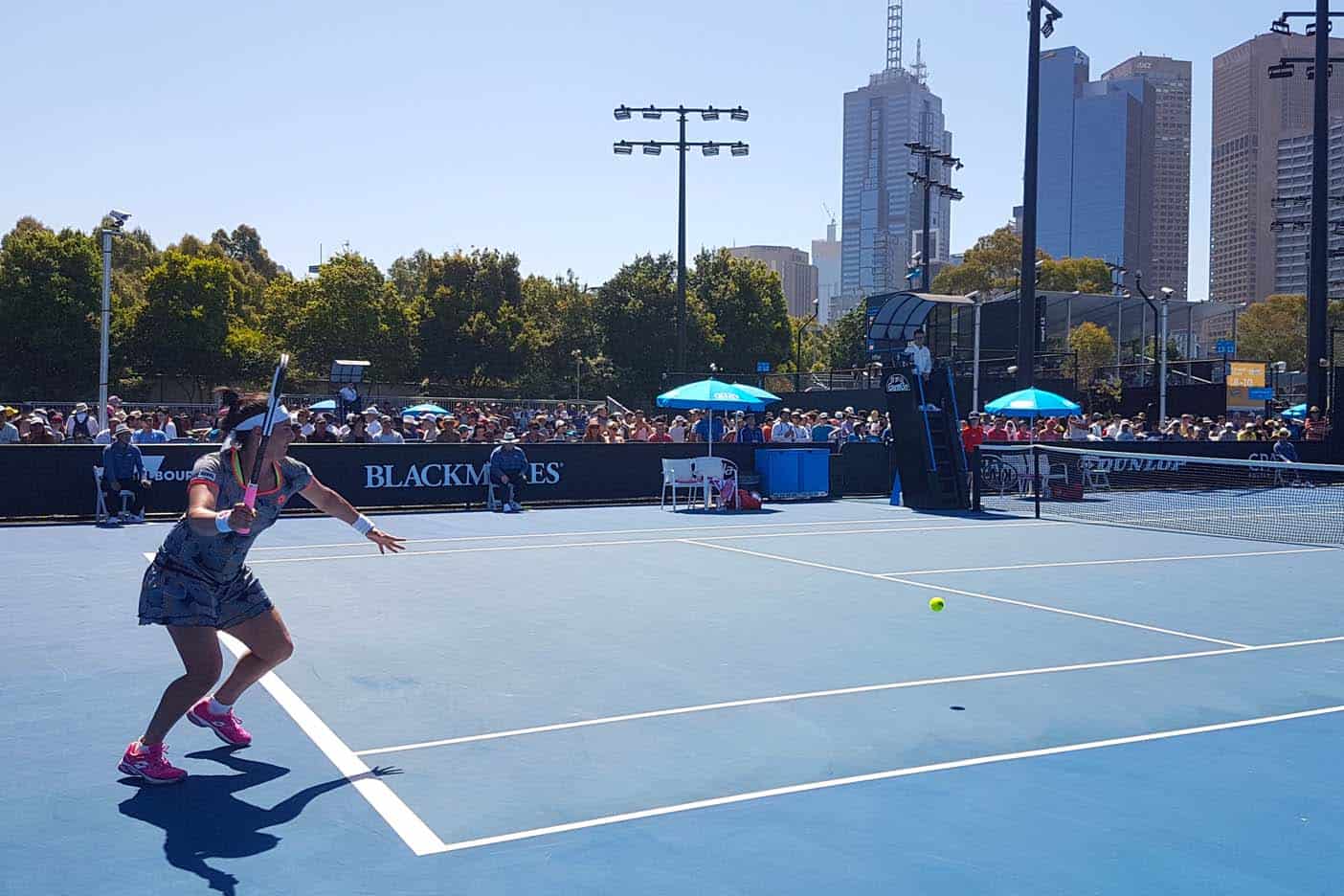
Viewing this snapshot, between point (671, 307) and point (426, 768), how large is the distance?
168 ft

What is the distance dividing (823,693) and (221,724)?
3.50 meters

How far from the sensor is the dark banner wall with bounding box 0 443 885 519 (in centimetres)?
1884

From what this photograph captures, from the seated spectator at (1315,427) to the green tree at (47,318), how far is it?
45.6 metres

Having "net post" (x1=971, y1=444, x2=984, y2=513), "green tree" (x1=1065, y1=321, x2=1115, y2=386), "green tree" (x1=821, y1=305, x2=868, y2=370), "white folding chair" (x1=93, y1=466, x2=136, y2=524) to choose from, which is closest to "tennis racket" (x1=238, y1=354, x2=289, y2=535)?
"white folding chair" (x1=93, y1=466, x2=136, y2=524)

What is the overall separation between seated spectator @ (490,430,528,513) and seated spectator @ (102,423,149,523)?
5.79 meters

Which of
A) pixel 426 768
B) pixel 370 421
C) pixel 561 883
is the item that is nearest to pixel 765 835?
pixel 561 883

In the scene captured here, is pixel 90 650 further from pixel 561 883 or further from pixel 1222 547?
pixel 1222 547

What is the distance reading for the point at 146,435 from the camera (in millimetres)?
20406

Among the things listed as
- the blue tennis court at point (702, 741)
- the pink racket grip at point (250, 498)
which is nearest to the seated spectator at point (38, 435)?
the blue tennis court at point (702, 741)

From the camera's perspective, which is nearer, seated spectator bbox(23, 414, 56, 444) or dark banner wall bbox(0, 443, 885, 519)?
dark banner wall bbox(0, 443, 885, 519)

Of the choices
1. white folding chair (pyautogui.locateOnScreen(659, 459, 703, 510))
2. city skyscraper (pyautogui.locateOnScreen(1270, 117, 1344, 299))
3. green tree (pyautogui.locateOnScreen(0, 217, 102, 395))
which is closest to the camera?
white folding chair (pyautogui.locateOnScreen(659, 459, 703, 510))

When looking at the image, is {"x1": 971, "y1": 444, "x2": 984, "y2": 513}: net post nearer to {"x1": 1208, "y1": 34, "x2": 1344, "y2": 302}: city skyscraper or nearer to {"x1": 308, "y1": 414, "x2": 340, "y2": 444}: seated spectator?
{"x1": 308, "y1": 414, "x2": 340, "y2": 444}: seated spectator

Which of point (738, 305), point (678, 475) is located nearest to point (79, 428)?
point (678, 475)

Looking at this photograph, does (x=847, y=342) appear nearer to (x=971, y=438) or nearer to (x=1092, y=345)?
(x=1092, y=345)
